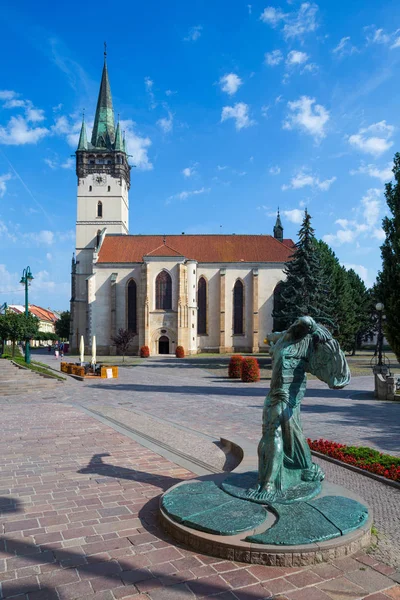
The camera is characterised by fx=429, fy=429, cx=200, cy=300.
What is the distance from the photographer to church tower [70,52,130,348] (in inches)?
2120

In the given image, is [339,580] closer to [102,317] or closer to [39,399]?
[39,399]

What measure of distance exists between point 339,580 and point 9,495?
171 inches

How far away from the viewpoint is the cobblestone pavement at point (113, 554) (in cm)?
354

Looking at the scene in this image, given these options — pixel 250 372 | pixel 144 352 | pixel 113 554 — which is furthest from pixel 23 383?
pixel 144 352

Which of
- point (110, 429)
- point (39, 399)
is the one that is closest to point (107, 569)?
point (110, 429)

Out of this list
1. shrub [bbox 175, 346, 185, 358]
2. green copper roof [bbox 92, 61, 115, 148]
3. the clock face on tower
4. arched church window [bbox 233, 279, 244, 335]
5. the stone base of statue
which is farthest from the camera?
green copper roof [bbox 92, 61, 115, 148]

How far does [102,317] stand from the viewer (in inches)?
1925

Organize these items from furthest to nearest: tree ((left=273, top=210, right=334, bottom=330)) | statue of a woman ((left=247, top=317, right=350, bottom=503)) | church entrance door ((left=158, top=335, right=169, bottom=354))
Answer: church entrance door ((left=158, top=335, right=169, bottom=354)) < tree ((left=273, top=210, right=334, bottom=330)) < statue of a woman ((left=247, top=317, right=350, bottom=503))

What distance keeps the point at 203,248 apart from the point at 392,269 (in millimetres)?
37129

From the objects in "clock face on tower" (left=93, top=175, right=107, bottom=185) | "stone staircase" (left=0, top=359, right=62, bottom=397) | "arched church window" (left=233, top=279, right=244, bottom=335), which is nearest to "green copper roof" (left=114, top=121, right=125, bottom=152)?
"clock face on tower" (left=93, top=175, right=107, bottom=185)

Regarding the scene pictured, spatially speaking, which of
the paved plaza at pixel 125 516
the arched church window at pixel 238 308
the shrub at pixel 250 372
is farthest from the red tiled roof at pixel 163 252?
the paved plaza at pixel 125 516

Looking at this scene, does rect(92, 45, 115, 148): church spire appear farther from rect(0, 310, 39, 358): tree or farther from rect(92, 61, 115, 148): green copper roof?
rect(0, 310, 39, 358): tree

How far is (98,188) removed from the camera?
55.3m

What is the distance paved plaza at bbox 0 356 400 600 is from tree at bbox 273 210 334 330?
54.0 ft
